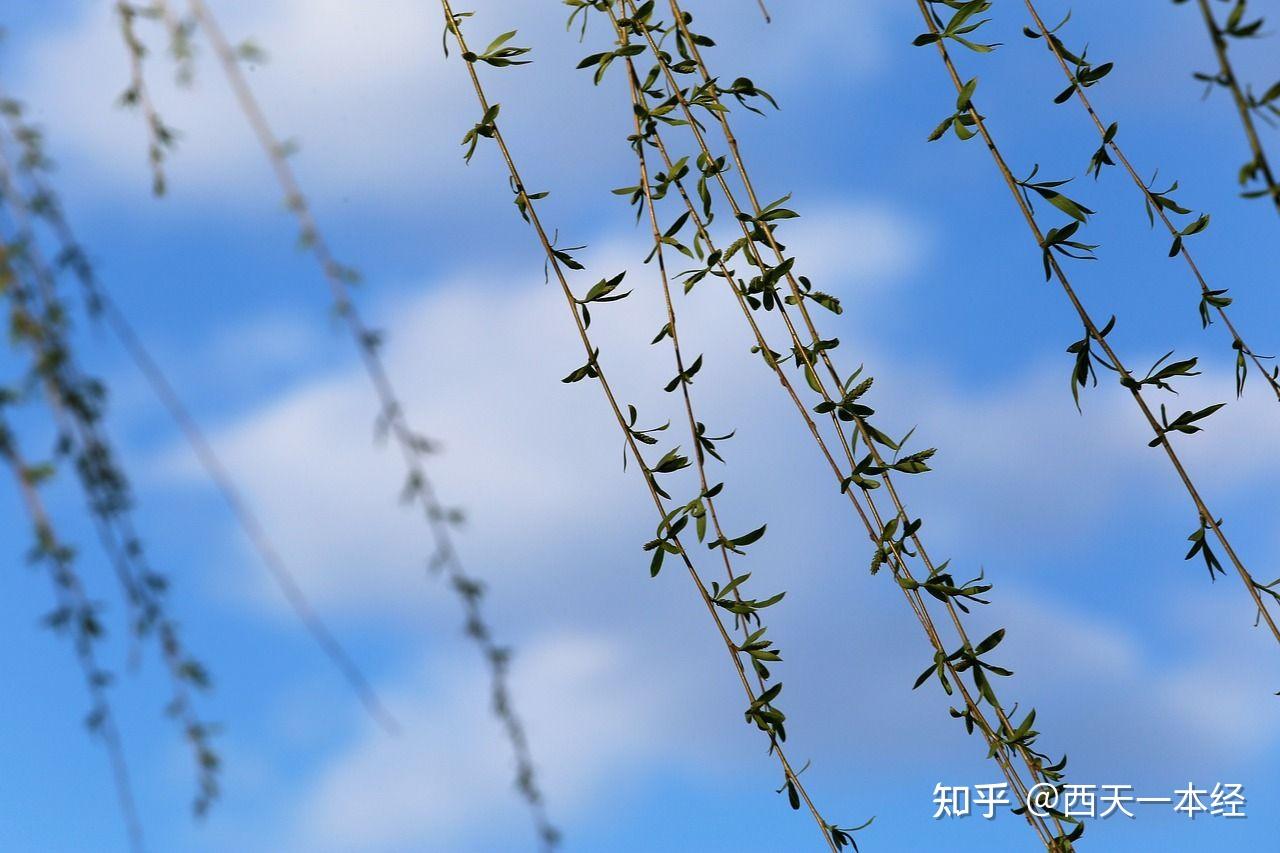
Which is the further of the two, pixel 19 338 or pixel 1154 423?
pixel 1154 423

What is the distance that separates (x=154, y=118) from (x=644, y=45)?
0.55 m

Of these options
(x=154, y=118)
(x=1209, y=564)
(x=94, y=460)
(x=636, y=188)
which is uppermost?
(x=636, y=188)

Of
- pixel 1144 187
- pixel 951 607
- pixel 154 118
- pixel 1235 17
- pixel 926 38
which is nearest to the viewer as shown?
pixel 1235 17

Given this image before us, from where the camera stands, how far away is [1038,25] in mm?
1527

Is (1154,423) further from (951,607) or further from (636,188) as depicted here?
(636,188)

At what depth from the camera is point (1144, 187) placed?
60.9 inches

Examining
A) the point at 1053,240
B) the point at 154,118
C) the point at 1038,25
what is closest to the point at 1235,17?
the point at 1053,240

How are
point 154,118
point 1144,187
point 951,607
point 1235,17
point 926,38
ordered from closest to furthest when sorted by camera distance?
point 1235,17 < point 154,118 < point 951,607 < point 926,38 < point 1144,187

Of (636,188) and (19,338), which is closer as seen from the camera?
(19,338)

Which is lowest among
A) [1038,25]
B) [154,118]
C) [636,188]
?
[154,118]

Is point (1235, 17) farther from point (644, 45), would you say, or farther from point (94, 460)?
point (94, 460)

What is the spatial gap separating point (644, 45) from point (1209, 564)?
2.84 ft

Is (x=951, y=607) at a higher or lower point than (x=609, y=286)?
lower

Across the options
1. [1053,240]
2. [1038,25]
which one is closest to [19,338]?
[1053,240]
